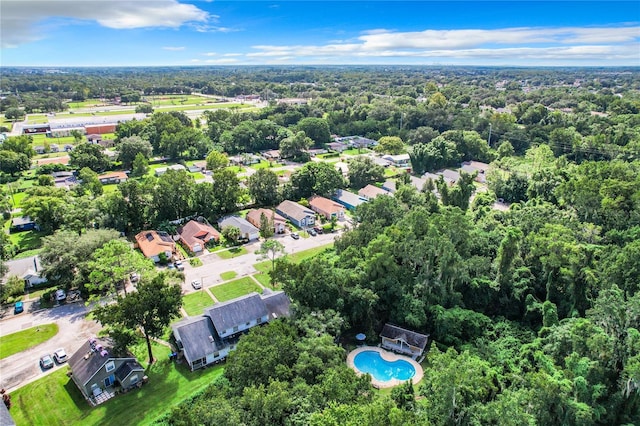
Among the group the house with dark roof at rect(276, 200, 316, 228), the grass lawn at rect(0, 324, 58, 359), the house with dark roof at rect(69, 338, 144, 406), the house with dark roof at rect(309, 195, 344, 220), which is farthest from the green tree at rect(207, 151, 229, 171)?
the house with dark roof at rect(69, 338, 144, 406)

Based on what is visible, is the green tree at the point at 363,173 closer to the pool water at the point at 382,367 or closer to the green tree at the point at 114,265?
the pool water at the point at 382,367

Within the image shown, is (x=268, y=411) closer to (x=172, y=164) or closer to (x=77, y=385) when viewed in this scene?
(x=77, y=385)

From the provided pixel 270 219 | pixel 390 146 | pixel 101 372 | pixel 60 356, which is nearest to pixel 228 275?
pixel 270 219

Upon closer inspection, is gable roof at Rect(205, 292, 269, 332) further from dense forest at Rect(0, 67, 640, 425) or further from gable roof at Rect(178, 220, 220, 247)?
gable roof at Rect(178, 220, 220, 247)

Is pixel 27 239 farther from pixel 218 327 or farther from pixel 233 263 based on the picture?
pixel 218 327

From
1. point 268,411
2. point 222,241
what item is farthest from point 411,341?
point 222,241

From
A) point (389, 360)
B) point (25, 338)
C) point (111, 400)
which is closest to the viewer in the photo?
point (111, 400)

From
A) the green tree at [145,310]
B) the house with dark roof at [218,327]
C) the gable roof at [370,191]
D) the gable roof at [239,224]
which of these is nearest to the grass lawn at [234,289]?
the house with dark roof at [218,327]
